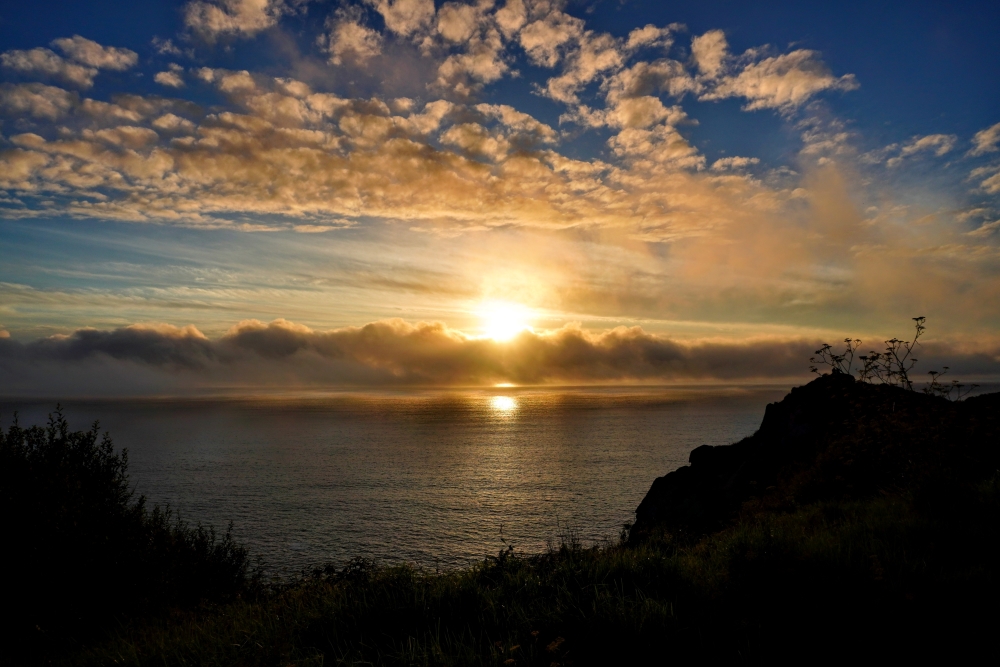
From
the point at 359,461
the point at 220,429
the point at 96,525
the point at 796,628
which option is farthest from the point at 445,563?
the point at 220,429

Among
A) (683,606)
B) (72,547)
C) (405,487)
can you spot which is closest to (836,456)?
(683,606)

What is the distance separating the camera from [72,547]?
15.6 meters

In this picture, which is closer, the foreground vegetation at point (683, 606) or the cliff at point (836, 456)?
the foreground vegetation at point (683, 606)

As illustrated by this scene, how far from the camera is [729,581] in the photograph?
7.52 meters

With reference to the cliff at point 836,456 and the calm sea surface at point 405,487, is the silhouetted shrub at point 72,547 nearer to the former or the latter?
the calm sea surface at point 405,487

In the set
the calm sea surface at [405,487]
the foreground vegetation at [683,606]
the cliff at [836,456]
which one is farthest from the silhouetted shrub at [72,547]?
the cliff at [836,456]

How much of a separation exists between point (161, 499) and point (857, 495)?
60.6 m

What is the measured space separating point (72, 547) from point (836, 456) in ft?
79.8

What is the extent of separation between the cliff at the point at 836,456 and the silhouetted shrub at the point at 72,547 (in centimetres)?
1667

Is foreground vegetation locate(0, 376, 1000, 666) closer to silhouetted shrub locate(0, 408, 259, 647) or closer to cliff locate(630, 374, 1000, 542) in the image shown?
cliff locate(630, 374, 1000, 542)

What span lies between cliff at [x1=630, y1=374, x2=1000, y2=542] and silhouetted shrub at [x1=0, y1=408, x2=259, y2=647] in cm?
1667

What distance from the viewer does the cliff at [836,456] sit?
1259cm

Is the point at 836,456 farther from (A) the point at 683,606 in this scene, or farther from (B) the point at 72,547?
(B) the point at 72,547

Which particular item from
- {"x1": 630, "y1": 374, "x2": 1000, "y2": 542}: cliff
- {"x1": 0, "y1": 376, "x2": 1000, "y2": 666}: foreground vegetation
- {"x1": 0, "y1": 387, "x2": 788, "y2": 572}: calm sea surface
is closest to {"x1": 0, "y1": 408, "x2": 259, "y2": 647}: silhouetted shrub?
{"x1": 0, "y1": 376, "x2": 1000, "y2": 666}: foreground vegetation
